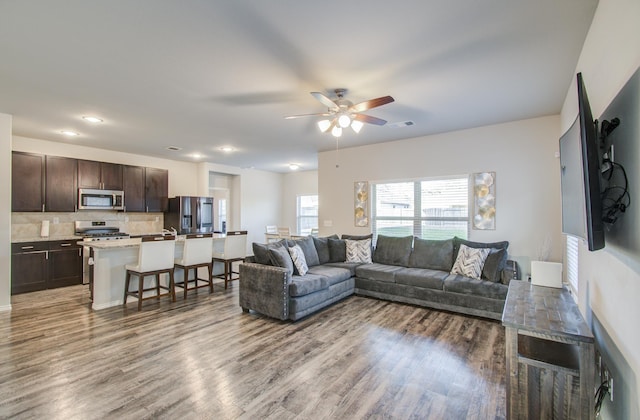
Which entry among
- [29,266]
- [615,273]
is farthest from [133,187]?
[615,273]

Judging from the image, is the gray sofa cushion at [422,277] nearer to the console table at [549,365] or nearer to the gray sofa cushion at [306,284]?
the gray sofa cushion at [306,284]

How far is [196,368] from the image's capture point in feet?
8.86

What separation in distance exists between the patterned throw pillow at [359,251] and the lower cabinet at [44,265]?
516 centimetres

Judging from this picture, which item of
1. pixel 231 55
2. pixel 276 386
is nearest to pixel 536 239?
pixel 276 386

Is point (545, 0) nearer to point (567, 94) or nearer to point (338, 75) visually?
point (338, 75)

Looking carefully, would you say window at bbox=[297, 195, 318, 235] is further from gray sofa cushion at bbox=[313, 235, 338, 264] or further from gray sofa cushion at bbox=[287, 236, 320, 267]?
gray sofa cushion at bbox=[287, 236, 320, 267]

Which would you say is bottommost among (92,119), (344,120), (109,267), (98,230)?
(109,267)

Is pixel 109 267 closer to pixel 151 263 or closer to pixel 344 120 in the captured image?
pixel 151 263

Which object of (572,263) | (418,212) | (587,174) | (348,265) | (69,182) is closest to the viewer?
(587,174)

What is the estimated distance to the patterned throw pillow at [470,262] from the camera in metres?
4.22

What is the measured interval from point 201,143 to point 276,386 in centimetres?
482

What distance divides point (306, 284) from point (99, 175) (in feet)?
17.1

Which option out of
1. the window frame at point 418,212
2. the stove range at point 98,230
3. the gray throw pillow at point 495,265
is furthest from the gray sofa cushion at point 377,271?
the stove range at point 98,230

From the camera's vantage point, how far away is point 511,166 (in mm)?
4582
